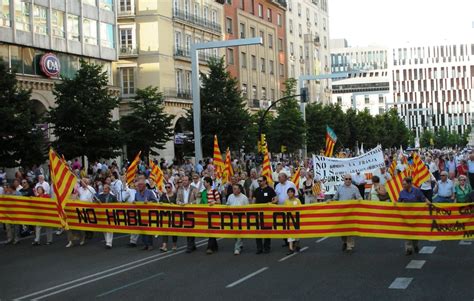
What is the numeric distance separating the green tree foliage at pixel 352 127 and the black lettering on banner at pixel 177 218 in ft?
150

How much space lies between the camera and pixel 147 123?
4572cm

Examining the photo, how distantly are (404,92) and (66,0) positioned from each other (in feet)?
428

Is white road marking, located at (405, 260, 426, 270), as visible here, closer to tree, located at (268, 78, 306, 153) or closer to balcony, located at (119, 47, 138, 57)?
tree, located at (268, 78, 306, 153)

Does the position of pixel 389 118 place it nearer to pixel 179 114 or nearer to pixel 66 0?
pixel 179 114

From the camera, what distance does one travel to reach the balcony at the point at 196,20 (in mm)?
58544

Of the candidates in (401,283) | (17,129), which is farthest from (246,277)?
(17,129)

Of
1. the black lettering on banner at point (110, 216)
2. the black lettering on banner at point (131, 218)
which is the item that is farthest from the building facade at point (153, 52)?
the black lettering on banner at point (131, 218)

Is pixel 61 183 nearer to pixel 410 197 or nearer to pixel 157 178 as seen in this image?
pixel 157 178

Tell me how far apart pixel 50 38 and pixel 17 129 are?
14.7m

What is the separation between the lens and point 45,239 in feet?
67.1

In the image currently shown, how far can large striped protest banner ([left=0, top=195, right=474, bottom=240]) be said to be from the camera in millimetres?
14633

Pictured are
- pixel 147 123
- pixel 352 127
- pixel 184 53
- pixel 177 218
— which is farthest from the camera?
pixel 352 127

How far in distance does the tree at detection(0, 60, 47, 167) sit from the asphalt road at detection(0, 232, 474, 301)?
518 inches

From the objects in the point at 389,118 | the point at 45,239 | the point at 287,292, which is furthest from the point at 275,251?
the point at 389,118
